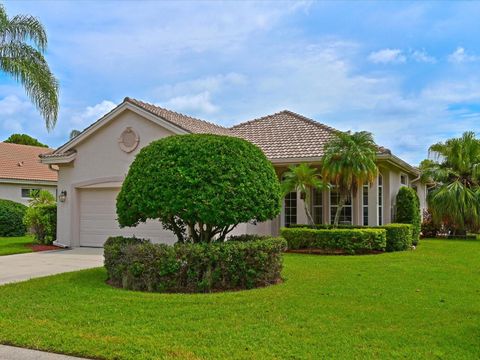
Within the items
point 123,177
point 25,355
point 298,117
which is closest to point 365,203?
point 298,117

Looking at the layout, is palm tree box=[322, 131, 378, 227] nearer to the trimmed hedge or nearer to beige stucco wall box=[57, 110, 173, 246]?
beige stucco wall box=[57, 110, 173, 246]

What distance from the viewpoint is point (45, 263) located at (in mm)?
13320

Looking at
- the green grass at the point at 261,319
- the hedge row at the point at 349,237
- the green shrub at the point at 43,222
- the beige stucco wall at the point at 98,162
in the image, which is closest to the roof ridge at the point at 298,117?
the hedge row at the point at 349,237

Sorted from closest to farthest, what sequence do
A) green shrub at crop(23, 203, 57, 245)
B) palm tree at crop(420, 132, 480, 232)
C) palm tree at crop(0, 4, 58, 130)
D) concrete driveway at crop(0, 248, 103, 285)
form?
concrete driveway at crop(0, 248, 103, 285) < palm tree at crop(0, 4, 58, 130) < green shrub at crop(23, 203, 57, 245) < palm tree at crop(420, 132, 480, 232)

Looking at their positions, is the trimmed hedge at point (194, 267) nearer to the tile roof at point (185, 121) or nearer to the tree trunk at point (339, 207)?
the tree trunk at point (339, 207)

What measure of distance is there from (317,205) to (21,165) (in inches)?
819

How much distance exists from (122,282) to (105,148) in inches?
360

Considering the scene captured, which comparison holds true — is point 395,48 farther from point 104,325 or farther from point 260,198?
point 104,325

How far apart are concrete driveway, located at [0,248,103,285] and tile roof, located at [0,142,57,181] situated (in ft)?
45.4

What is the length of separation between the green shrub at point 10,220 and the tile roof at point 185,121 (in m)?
10.1

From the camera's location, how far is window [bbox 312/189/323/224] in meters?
18.0

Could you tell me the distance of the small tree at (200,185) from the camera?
941cm

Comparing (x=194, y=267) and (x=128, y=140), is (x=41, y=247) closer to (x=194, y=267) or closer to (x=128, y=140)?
(x=128, y=140)

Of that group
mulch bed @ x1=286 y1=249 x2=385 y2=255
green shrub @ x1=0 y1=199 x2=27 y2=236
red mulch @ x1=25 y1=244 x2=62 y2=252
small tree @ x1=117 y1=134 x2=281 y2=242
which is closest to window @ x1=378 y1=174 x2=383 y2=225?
mulch bed @ x1=286 y1=249 x2=385 y2=255
